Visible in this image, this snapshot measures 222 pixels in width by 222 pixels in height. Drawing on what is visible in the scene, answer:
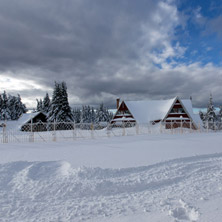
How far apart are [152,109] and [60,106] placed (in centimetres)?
1686

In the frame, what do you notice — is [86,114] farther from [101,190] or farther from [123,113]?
[101,190]

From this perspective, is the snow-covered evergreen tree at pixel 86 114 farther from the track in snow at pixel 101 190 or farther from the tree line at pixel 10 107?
the track in snow at pixel 101 190

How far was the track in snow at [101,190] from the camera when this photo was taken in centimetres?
329

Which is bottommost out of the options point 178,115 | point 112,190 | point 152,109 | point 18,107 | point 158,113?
point 112,190

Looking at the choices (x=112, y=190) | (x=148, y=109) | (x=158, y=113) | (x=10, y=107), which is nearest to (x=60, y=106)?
(x=148, y=109)

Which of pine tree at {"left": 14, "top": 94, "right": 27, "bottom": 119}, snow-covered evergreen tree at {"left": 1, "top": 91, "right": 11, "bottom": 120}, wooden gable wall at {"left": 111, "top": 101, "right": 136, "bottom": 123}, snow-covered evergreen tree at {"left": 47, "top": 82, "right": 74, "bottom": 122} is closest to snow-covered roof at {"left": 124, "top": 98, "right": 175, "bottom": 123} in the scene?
wooden gable wall at {"left": 111, "top": 101, "right": 136, "bottom": 123}

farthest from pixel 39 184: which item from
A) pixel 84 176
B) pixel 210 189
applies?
pixel 210 189

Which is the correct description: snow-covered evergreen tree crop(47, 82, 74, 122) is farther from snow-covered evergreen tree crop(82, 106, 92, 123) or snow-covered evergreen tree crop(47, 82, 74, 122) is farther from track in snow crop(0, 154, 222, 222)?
snow-covered evergreen tree crop(82, 106, 92, 123)

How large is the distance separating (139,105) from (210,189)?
27.2 m

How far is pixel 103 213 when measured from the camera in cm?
328

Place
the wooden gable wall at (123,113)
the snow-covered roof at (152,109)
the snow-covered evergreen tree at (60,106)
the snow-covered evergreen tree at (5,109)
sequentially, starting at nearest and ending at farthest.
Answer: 1. the snow-covered roof at (152,109)
2. the wooden gable wall at (123,113)
3. the snow-covered evergreen tree at (60,106)
4. the snow-covered evergreen tree at (5,109)

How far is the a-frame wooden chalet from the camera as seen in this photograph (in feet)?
90.3

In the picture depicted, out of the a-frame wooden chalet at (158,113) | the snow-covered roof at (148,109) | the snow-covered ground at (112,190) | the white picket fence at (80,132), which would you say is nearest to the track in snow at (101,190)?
the snow-covered ground at (112,190)

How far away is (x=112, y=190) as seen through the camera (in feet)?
14.0
